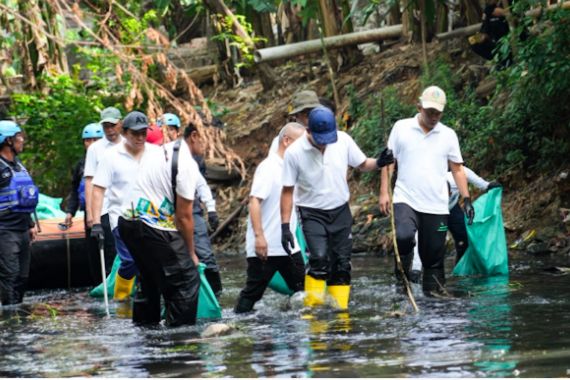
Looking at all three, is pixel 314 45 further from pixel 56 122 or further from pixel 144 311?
pixel 144 311

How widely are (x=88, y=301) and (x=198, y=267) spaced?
4234 millimetres

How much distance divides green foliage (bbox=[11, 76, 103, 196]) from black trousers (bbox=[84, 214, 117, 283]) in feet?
23.1

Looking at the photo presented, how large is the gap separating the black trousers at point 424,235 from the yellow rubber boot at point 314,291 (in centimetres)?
116

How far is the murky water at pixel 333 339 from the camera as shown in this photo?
788 centimetres

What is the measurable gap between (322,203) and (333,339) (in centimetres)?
198

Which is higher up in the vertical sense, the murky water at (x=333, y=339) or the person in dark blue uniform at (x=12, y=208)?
the person in dark blue uniform at (x=12, y=208)

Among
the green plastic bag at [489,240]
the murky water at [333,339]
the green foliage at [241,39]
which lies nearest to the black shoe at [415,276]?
the murky water at [333,339]

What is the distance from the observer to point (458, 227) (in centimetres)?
1414

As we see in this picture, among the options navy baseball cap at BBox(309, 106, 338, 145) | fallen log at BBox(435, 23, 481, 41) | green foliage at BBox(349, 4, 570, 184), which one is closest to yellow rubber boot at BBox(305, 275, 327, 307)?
navy baseball cap at BBox(309, 106, 338, 145)

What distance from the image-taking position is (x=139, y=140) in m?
10.4

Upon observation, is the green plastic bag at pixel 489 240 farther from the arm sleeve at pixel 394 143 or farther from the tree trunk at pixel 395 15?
the tree trunk at pixel 395 15

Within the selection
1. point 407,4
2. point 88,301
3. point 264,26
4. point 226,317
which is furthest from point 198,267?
point 264,26

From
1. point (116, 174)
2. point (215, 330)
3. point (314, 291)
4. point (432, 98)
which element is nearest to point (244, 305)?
point (314, 291)

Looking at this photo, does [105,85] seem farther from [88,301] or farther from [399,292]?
[399,292]
